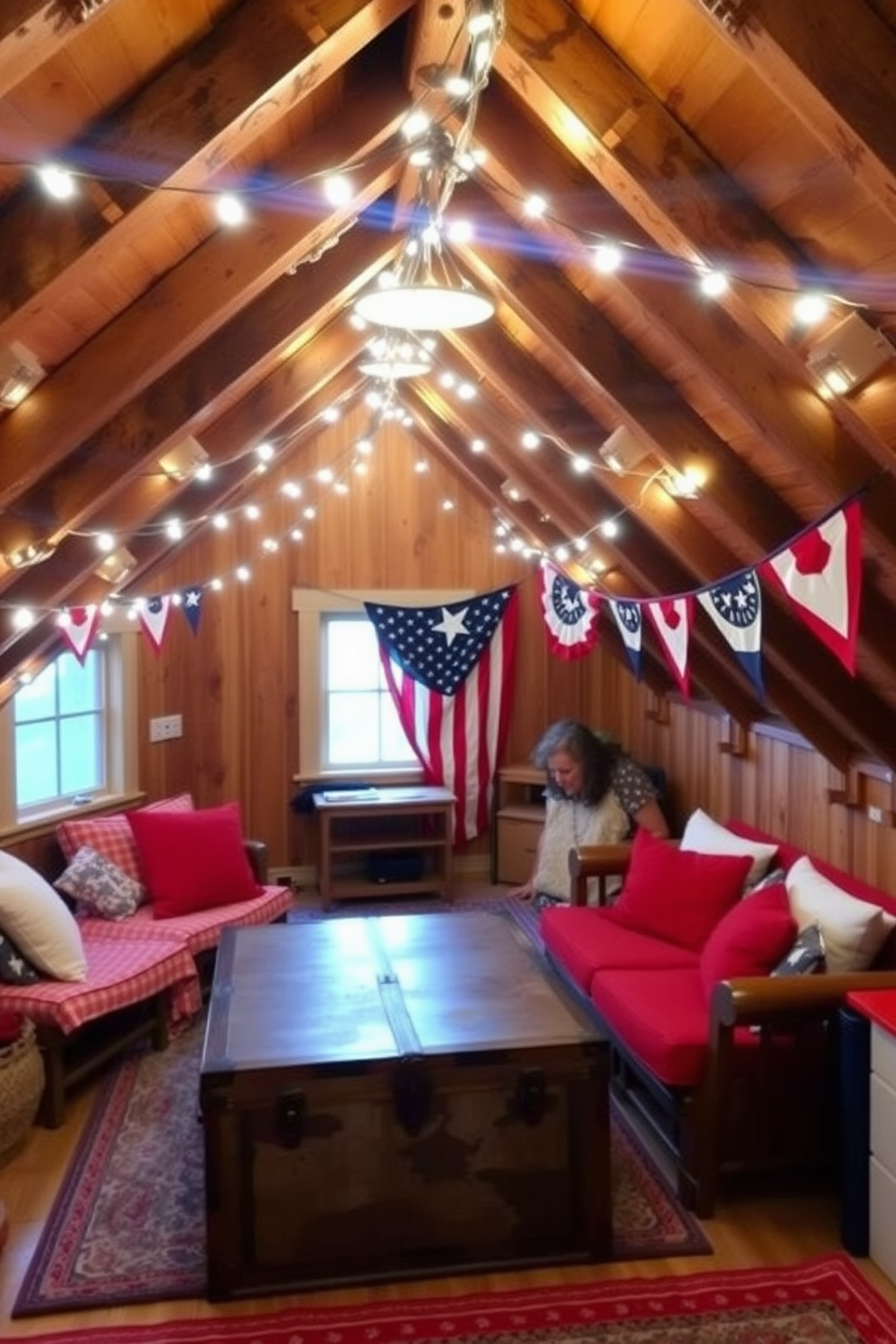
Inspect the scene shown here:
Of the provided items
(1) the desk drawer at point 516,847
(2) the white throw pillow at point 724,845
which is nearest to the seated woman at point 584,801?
(1) the desk drawer at point 516,847

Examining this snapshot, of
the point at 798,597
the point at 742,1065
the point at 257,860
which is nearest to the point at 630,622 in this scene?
the point at 798,597

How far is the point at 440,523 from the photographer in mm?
6414

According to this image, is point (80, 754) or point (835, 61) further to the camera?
point (80, 754)

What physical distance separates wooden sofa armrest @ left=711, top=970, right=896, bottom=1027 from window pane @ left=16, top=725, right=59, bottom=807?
3329mm

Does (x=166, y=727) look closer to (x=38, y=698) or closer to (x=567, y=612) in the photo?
(x=38, y=698)

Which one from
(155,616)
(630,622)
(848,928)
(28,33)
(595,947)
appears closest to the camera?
(28,33)

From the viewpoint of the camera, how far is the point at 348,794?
6.10m

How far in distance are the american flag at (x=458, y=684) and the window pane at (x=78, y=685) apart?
162cm

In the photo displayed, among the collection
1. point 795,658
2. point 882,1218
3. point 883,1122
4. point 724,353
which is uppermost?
point 724,353

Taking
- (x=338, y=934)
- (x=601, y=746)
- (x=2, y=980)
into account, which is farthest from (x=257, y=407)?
(x=601, y=746)

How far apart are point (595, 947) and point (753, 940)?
0.87m

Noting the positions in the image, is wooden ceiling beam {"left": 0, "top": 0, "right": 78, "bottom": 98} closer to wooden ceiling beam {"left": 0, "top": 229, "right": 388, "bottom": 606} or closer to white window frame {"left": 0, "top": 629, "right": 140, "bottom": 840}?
wooden ceiling beam {"left": 0, "top": 229, "right": 388, "bottom": 606}

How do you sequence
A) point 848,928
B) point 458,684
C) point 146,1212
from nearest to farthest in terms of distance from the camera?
point 146,1212 → point 848,928 → point 458,684

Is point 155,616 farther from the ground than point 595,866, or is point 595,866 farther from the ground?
point 155,616
